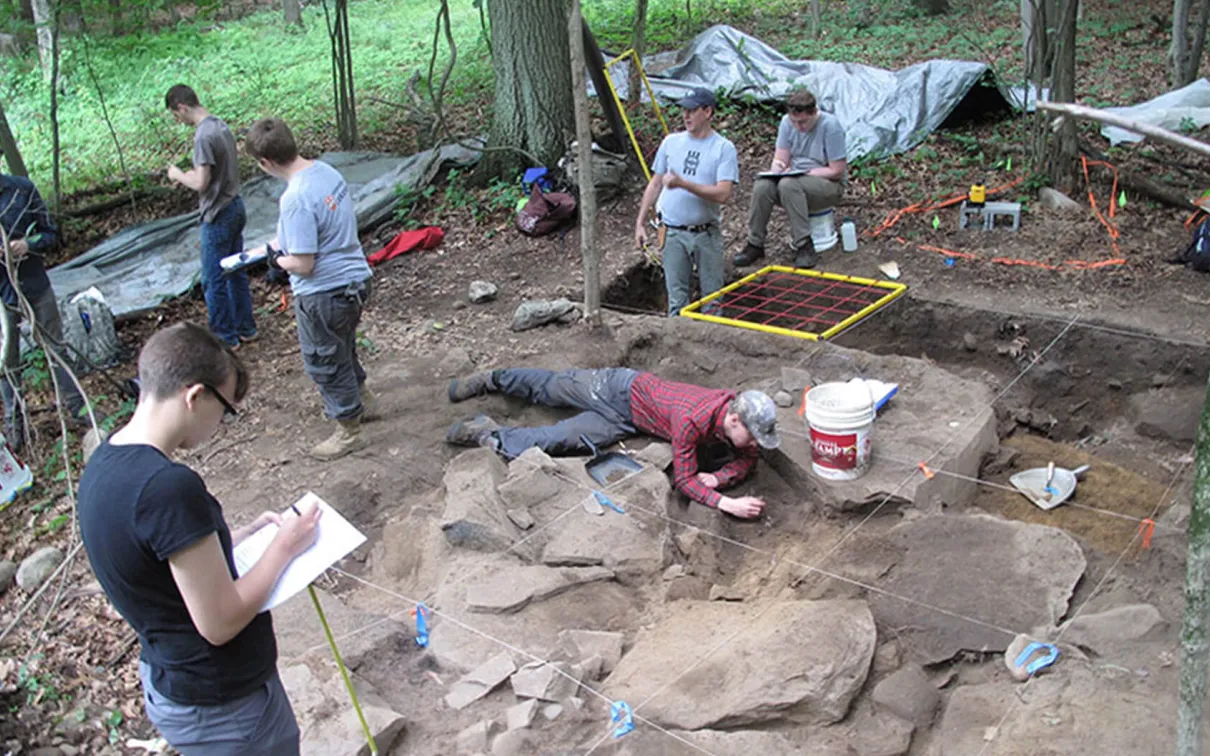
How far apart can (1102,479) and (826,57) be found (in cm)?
891

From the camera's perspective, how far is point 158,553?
6.55ft

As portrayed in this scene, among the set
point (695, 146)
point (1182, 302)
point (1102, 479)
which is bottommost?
point (1102, 479)

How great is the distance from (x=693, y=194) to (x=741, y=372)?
4.09 feet

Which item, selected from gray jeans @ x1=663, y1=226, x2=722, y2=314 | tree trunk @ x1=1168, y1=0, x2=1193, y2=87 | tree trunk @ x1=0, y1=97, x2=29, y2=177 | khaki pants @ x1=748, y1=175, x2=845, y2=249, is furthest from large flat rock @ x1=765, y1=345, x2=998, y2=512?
tree trunk @ x1=1168, y1=0, x2=1193, y2=87

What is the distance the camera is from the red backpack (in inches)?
343

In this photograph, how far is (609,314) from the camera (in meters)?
7.02

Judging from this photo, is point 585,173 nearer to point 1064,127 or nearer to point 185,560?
point 1064,127

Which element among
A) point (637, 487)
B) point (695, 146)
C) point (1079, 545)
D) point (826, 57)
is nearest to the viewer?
point (1079, 545)

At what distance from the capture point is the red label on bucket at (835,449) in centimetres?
472

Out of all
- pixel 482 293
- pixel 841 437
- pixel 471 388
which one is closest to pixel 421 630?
pixel 841 437

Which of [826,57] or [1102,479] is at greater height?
[826,57]

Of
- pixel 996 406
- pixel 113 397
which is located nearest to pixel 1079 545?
pixel 996 406

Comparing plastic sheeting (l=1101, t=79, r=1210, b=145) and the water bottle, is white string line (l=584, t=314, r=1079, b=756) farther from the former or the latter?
plastic sheeting (l=1101, t=79, r=1210, b=145)

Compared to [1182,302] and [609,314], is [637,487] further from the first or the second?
[1182,302]
